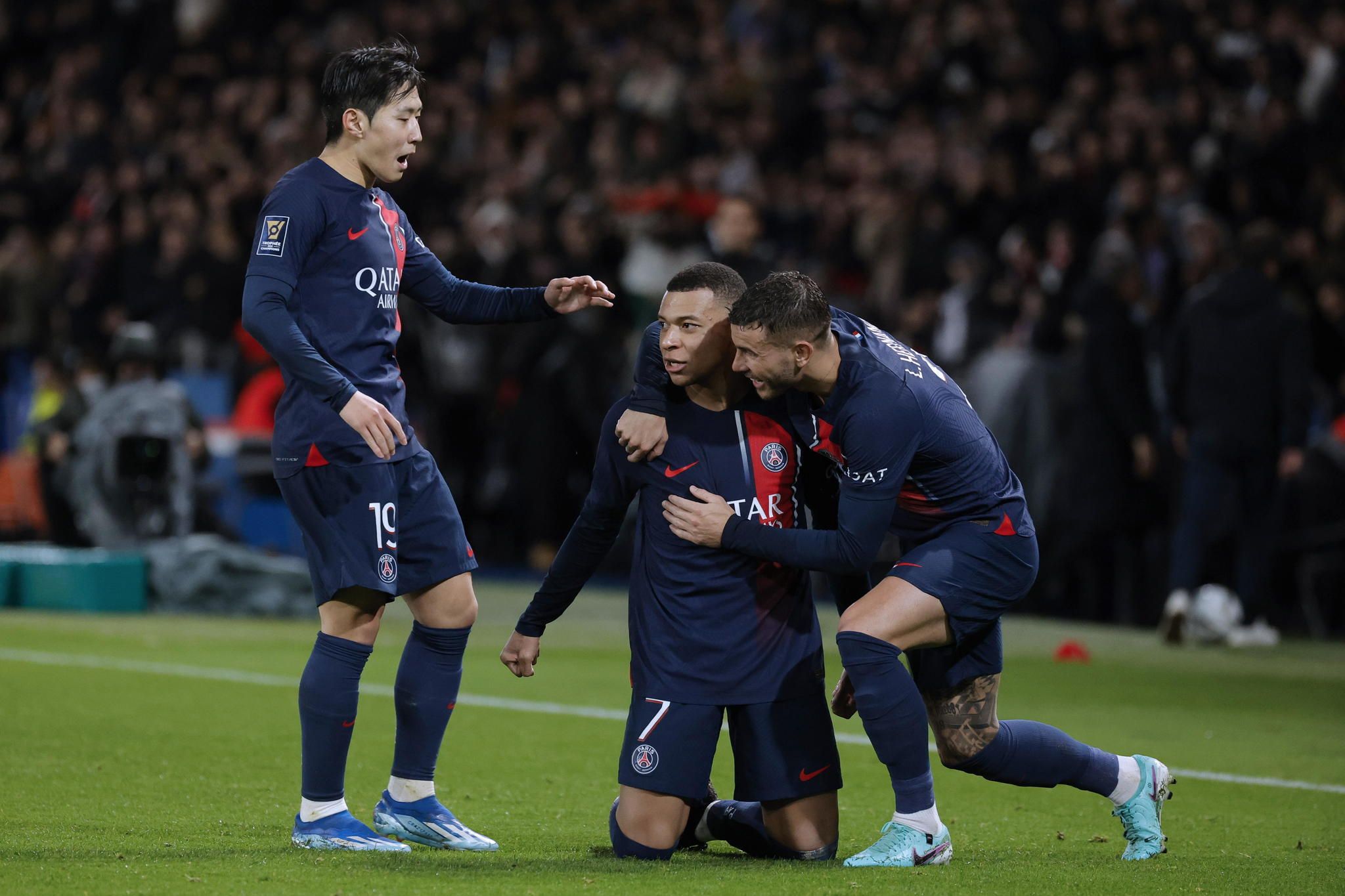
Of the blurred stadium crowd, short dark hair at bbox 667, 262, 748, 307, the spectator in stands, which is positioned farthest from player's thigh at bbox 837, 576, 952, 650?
the spectator in stands

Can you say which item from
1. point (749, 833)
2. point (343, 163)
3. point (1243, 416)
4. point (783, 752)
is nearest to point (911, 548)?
point (783, 752)

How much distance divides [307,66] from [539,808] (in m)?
15.9

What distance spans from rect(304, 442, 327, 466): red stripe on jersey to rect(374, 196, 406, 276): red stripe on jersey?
45 centimetres

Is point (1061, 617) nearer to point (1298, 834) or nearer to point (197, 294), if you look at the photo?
point (1298, 834)

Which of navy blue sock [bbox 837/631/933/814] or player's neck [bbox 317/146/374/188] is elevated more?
player's neck [bbox 317/146/374/188]

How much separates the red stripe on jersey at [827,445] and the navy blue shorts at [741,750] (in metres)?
0.64

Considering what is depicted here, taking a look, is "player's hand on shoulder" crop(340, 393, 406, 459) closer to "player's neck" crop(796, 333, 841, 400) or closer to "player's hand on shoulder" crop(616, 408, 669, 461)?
"player's hand on shoulder" crop(616, 408, 669, 461)

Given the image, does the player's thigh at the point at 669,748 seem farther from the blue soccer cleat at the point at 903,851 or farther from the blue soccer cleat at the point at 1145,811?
the blue soccer cleat at the point at 1145,811

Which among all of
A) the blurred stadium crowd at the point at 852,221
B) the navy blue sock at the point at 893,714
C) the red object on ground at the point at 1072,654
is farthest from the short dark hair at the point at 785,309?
the red object on ground at the point at 1072,654

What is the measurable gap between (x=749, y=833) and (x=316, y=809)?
1.14m

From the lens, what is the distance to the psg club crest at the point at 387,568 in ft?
15.5

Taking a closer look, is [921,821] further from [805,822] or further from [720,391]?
[720,391]

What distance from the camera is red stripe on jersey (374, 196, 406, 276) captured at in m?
4.94

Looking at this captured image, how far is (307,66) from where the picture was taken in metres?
20.1
